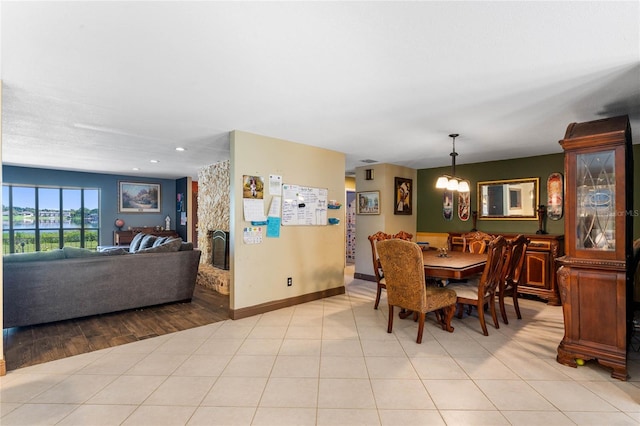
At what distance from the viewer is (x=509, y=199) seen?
5.51 metres

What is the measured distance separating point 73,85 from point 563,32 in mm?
3429

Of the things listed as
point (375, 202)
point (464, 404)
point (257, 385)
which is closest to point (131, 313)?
point (257, 385)

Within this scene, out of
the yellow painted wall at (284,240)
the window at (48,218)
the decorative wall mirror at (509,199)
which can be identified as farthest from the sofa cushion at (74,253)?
the decorative wall mirror at (509,199)

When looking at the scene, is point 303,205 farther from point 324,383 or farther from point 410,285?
point 324,383

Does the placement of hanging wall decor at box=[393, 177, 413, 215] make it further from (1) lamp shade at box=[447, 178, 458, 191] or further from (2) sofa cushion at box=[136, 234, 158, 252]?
(2) sofa cushion at box=[136, 234, 158, 252]

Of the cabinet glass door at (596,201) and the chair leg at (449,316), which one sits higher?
the cabinet glass door at (596,201)

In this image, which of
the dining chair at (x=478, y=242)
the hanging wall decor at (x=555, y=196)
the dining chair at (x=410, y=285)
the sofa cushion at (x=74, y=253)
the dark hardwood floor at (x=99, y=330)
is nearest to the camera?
the dark hardwood floor at (x=99, y=330)

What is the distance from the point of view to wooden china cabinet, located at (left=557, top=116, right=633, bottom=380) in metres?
2.53

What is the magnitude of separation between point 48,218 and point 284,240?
672 cm

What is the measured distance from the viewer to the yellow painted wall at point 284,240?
12.7ft

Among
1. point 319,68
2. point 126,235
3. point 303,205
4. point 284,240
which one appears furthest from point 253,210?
point 126,235

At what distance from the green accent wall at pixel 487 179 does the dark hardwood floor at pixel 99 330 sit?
4.39 metres

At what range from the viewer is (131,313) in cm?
412

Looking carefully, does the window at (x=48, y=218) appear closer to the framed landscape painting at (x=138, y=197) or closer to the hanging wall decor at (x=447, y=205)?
the framed landscape painting at (x=138, y=197)
